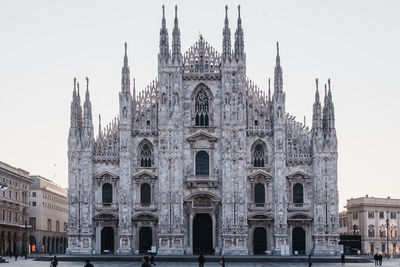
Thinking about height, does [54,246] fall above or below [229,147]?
below

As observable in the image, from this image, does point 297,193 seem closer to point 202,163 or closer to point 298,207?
point 298,207

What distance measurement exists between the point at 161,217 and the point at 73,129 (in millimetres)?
13844

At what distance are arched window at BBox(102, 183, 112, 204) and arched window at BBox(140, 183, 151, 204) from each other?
3.47 meters

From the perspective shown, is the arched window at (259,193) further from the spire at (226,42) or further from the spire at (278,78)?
the spire at (226,42)

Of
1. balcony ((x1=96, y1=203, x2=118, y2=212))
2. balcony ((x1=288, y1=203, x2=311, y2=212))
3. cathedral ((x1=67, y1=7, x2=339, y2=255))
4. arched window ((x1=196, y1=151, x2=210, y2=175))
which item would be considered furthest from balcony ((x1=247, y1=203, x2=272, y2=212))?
balcony ((x1=96, y1=203, x2=118, y2=212))

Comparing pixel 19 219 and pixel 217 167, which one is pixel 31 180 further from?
pixel 217 167

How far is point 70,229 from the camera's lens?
83.4 meters

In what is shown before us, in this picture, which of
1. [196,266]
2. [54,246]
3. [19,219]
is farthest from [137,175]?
[54,246]

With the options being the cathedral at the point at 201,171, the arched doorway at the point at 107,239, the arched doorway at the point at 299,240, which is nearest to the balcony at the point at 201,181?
the cathedral at the point at 201,171

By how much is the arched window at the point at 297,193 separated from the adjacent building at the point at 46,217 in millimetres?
51155

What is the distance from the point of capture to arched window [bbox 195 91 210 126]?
282ft

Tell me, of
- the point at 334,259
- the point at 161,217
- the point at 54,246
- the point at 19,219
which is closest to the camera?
the point at 334,259

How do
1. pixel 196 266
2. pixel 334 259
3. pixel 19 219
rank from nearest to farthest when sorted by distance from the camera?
pixel 196 266 → pixel 334 259 → pixel 19 219

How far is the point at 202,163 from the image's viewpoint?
85.4m
